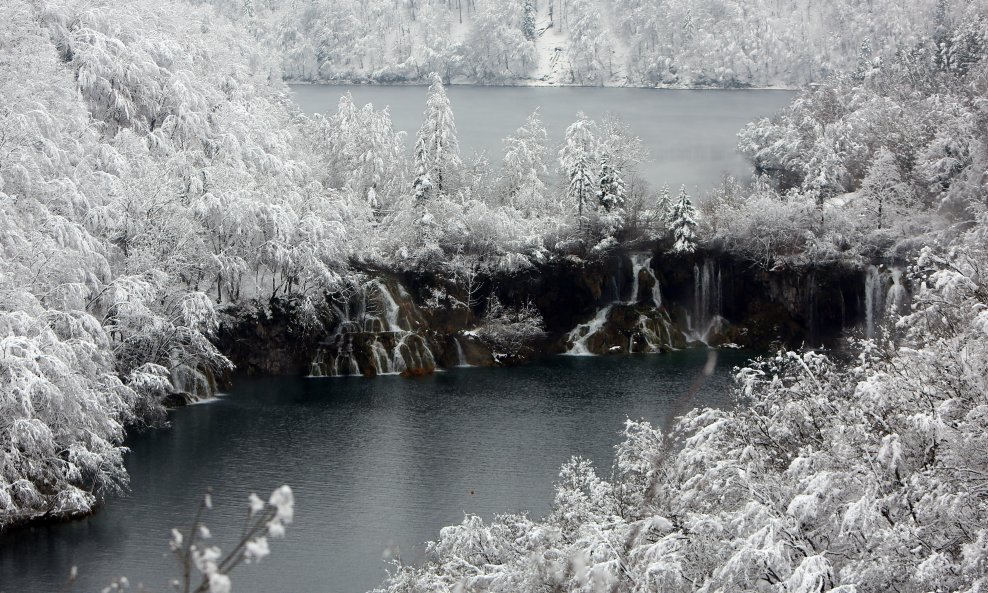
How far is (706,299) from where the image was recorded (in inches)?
1721

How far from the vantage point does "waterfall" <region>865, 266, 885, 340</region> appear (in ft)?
137

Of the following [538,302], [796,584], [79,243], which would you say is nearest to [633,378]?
[538,302]

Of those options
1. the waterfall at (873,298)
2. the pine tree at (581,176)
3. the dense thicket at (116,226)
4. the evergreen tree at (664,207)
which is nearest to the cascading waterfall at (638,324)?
the evergreen tree at (664,207)

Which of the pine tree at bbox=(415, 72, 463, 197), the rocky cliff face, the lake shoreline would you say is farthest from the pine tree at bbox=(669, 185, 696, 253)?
the lake shoreline

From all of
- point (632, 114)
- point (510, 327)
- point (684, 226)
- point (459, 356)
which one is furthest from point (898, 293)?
point (632, 114)

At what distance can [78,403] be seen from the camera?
23.9m

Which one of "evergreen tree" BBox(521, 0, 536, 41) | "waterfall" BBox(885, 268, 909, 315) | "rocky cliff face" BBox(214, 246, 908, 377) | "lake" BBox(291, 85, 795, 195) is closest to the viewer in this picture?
"rocky cliff face" BBox(214, 246, 908, 377)

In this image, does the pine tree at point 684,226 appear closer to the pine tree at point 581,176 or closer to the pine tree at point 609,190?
the pine tree at point 609,190

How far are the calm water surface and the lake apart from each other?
21268mm

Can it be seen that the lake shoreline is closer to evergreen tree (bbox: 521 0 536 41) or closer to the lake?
the lake

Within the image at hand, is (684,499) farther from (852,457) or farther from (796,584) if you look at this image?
(796,584)

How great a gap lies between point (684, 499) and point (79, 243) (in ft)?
74.7

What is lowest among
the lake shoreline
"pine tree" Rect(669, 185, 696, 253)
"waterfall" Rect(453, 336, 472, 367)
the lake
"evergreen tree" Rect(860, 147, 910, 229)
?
"waterfall" Rect(453, 336, 472, 367)

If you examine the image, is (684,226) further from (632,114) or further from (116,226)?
(632,114)
